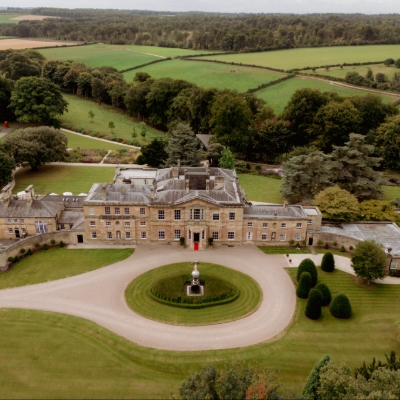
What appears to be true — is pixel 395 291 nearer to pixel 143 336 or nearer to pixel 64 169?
pixel 143 336

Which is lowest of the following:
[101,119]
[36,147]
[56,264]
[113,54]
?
[56,264]

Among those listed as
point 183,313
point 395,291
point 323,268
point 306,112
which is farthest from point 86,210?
point 306,112

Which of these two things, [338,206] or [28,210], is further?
[338,206]

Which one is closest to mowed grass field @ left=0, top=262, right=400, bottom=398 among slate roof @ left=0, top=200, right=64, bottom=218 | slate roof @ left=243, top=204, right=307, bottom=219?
slate roof @ left=243, top=204, right=307, bottom=219

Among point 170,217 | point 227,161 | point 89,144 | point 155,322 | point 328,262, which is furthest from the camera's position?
point 89,144

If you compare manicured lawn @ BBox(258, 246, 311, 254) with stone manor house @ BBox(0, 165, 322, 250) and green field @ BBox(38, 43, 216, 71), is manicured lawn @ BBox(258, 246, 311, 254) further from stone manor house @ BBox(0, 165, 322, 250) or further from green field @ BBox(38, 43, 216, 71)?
green field @ BBox(38, 43, 216, 71)

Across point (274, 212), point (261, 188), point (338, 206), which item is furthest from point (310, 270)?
point (261, 188)

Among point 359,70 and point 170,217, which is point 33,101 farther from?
point 359,70
